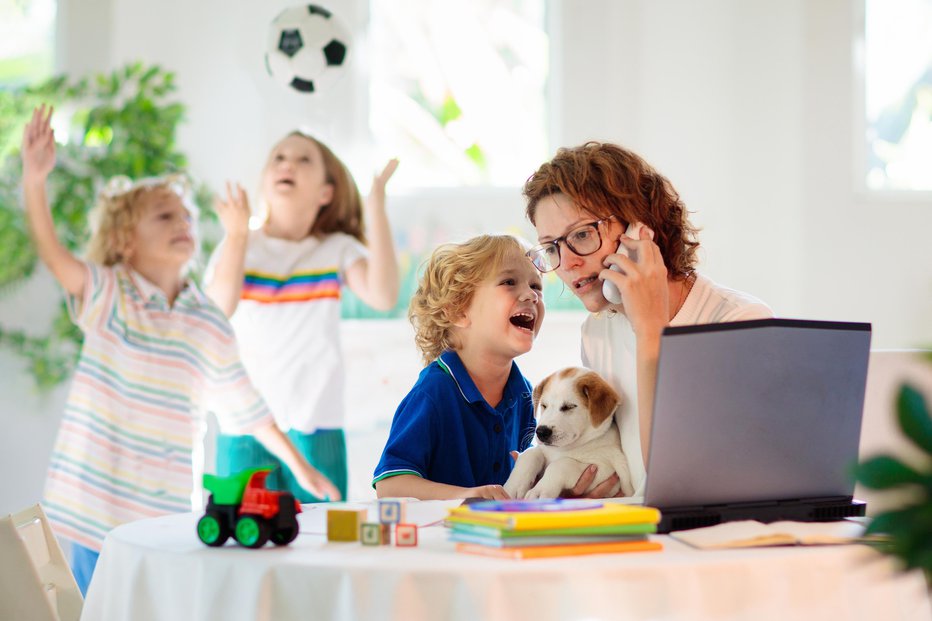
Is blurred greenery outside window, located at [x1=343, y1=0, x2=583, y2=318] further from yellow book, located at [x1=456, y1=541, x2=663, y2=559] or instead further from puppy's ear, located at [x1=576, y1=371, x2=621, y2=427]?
yellow book, located at [x1=456, y1=541, x2=663, y2=559]

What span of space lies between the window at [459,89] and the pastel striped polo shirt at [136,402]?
2.25 metres

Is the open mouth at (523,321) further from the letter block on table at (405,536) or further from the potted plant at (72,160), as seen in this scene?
the potted plant at (72,160)

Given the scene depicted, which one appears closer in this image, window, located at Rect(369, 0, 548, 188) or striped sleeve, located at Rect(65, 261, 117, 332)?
striped sleeve, located at Rect(65, 261, 117, 332)

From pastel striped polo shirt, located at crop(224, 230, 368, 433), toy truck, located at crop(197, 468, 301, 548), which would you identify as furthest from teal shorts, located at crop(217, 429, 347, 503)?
toy truck, located at crop(197, 468, 301, 548)

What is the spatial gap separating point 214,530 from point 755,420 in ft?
2.34

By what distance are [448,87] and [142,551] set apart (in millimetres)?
4067

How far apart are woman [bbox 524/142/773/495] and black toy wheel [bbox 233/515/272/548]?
66cm

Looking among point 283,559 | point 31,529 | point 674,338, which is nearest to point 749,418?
point 674,338

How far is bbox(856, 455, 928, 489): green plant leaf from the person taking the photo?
62 centimetres

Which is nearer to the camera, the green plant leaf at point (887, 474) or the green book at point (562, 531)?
the green plant leaf at point (887, 474)

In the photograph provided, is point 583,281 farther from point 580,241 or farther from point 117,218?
point 117,218

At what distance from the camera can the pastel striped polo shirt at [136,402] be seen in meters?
2.79

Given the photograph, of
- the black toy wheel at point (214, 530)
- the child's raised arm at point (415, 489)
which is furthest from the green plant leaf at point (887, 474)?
the child's raised arm at point (415, 489)

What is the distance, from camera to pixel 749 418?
1.34 metres
